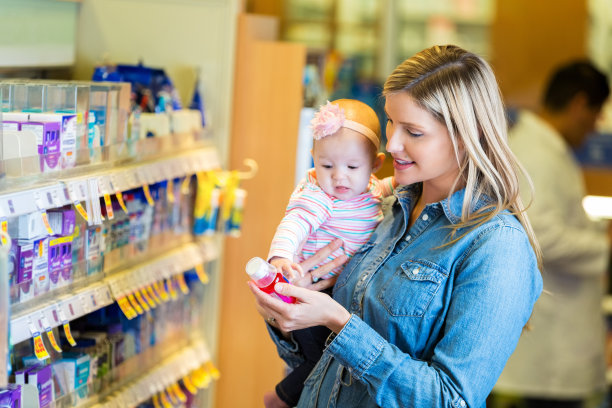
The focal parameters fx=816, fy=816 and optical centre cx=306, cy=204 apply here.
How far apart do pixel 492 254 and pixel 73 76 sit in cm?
258

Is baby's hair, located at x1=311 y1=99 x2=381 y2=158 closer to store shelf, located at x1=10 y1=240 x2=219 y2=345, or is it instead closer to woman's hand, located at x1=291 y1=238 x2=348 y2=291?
woman's hand, located at x1=291 y1=238 x2=348 y2=291

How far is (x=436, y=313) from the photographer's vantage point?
1982 mm

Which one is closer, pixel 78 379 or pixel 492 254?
pixel 492 254

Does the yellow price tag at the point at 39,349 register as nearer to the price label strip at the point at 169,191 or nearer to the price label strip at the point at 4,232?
the price label strip at the point at 4,232

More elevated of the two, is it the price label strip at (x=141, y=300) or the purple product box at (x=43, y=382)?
the price label strip at (x=141, y=300)

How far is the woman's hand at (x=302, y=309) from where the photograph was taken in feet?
6.22

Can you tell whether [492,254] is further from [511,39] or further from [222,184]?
[511,39]

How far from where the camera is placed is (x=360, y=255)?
2.25 metres

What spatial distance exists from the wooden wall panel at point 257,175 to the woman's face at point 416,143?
1991mm

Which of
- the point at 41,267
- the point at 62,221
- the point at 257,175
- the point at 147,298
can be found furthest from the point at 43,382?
the point at 257,175

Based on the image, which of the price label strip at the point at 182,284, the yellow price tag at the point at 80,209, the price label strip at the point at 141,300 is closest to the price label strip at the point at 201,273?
the price label strip at the point at 182,284

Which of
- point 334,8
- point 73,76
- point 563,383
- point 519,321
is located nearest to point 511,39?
point 334,8

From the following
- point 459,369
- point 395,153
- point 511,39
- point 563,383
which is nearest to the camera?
point 459,369

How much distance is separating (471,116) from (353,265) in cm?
53
